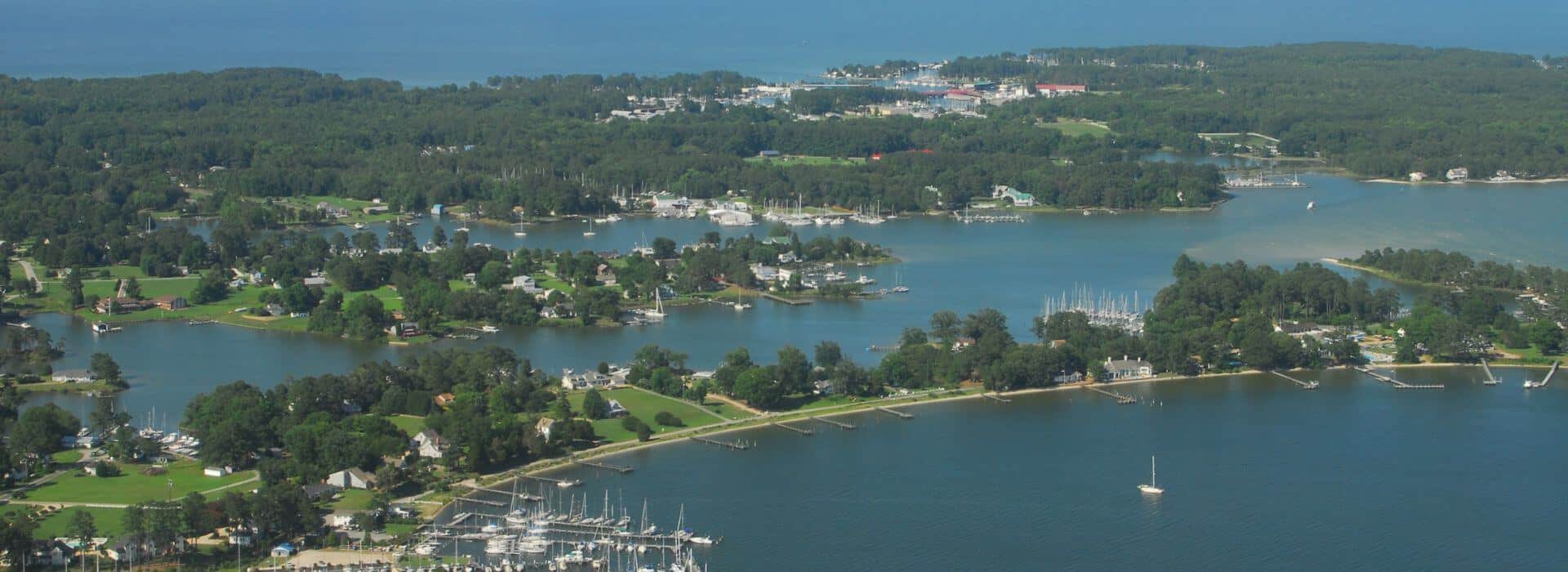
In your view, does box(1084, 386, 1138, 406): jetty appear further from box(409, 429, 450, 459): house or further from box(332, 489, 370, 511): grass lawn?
box(332, 489, 370, 511): grass lawn

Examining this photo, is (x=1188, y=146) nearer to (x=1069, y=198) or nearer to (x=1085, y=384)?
(x=1069, y=198)

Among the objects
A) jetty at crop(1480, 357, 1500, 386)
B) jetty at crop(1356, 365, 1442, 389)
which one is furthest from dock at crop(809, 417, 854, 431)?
jetty at crop(1480, 357, 1500, 386)

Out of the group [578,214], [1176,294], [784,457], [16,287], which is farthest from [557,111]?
[784,457]

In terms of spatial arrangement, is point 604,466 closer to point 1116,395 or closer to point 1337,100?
point 1116,395

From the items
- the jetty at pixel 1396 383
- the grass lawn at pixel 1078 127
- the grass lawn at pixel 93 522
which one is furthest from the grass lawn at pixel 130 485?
the grass lawn at pixel 1078 127

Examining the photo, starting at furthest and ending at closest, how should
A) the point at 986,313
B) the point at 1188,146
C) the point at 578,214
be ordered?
the point at 1188,146 → the point at 578,214 → the point at 986,313

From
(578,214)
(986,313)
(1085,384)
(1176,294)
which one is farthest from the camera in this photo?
(578,214)

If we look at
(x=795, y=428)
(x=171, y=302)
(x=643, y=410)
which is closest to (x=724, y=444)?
(x=795, y=428)
